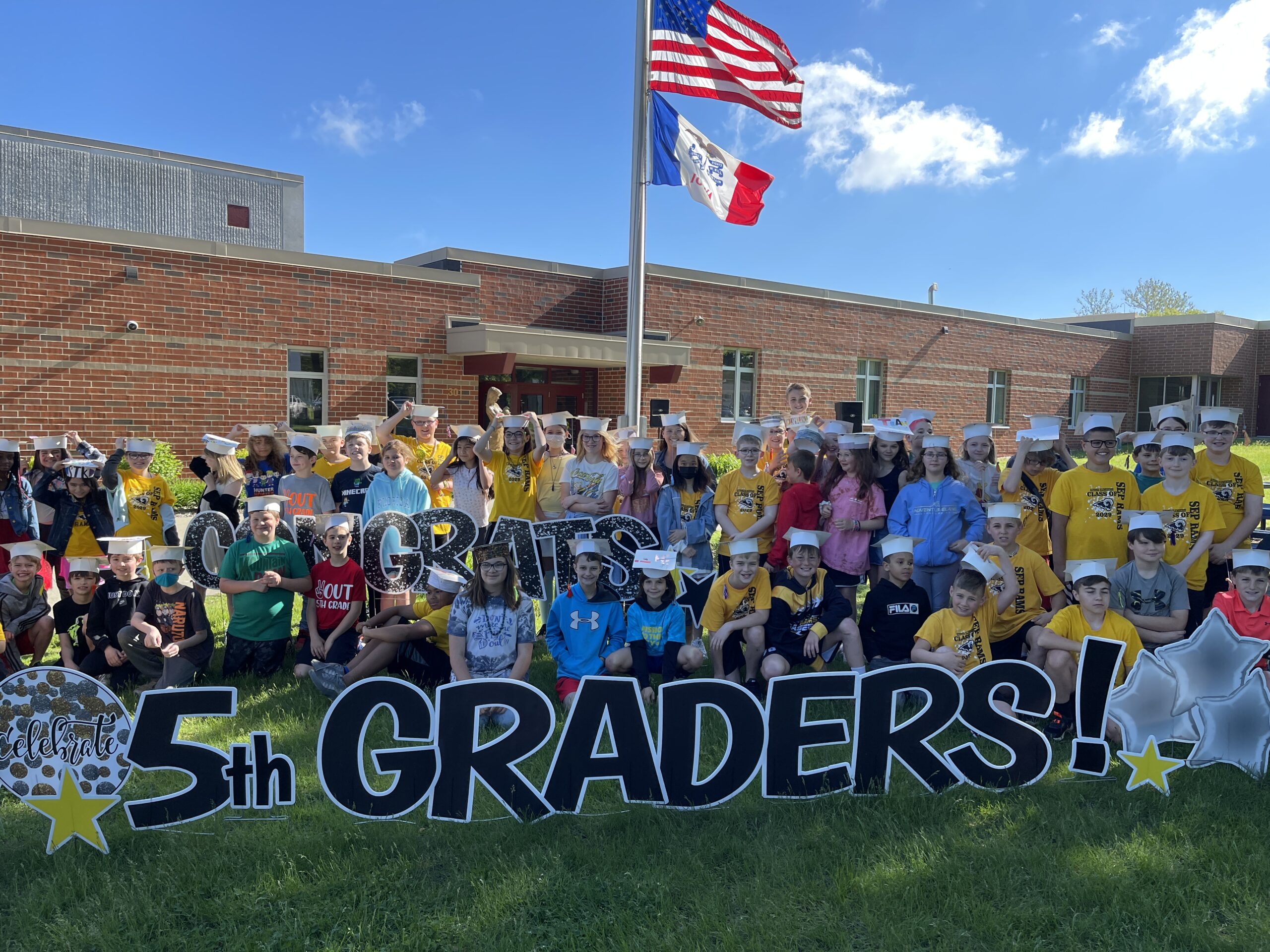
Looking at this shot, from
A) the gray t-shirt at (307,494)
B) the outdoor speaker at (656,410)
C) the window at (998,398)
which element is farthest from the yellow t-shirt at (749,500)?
the window at (998,398)

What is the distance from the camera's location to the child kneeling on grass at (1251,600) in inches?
194

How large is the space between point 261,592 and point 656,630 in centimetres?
280

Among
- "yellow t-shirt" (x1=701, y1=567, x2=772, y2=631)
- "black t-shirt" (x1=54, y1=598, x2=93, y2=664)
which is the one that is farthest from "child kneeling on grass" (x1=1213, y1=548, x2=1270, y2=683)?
"black t-shirt" (x1=54, y1=598, x2=93, y2=664)

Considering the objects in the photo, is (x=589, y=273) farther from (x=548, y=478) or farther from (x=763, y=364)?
(x=548, y=478)

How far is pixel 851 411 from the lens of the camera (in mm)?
24406

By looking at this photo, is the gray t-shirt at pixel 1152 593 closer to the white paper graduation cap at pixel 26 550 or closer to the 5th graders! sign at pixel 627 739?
the 5th graders! sign at pixel 627 739

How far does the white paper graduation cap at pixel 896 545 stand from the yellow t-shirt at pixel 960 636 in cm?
47

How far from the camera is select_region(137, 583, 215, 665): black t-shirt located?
5.90 metres

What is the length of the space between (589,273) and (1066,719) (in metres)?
16.7

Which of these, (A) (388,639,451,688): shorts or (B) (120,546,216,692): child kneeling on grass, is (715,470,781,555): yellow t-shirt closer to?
(A) (388,639,451,688): shorts

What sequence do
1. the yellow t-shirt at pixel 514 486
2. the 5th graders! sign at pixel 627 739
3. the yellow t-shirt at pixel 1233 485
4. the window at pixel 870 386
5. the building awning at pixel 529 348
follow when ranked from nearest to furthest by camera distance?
the 5th graders! sign at pixel 627 739 < the yellow t-shirt at pixel 1233 485 < the yellow t-shirt at pixel 514 486 < the building awning at pixel 529 348 < the window at pixel 870 386

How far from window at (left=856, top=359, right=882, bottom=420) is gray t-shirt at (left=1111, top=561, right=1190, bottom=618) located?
65.0ft

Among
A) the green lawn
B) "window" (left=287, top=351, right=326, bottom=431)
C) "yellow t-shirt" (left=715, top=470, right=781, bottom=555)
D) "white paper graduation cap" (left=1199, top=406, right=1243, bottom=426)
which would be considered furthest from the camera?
"window" (left=287, top=351, right=326, bottom=431)

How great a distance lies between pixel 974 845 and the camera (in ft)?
12.8
